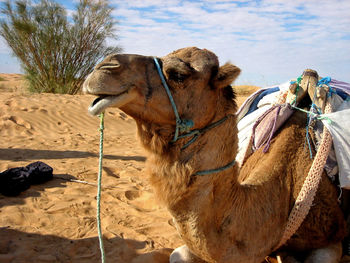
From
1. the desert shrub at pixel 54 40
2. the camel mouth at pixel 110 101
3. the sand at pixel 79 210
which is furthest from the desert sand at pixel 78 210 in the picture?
the desert shrub at pixel 54 40

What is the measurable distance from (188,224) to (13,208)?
9.17ft

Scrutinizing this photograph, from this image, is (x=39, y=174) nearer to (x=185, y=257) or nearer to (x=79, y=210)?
(x=79, y=210)

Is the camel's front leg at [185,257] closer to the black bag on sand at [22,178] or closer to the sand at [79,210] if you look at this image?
the sand at [79,210]

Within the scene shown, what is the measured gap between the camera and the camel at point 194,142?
1776mm

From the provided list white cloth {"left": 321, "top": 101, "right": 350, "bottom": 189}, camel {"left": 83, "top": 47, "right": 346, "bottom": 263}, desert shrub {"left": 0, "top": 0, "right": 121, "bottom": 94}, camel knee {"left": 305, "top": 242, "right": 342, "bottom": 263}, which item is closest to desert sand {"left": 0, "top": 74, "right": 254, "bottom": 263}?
camel {"left": 83, "top": 47, "right": 346, "bottom": 263}

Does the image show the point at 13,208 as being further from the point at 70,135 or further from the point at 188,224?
the point at 70,135

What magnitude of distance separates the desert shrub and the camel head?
48.8 feet

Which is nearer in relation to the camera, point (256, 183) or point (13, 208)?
point (256, 183)

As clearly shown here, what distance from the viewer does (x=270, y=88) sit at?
13.1 feet

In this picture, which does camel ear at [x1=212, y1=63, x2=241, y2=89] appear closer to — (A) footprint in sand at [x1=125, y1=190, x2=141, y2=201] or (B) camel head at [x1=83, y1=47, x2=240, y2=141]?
(B) camel head at [x1=83, y1=47, x2=240, y2=141]

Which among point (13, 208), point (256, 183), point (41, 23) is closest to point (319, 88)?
point (256, 183)

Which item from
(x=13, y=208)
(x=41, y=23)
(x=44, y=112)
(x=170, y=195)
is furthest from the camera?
(x=41, y=23)

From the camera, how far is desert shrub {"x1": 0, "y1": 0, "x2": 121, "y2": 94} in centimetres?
1532

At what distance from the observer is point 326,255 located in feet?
8.02
